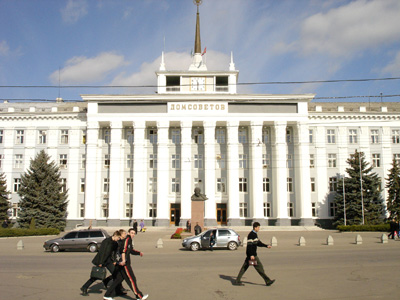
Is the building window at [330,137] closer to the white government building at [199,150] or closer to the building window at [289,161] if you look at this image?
the white government building at [199,150]

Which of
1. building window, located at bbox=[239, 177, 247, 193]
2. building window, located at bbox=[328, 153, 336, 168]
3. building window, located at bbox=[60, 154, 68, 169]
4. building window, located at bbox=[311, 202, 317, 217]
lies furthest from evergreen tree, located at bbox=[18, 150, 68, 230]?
building window, located at bbox=[328, 153, 336, 168]

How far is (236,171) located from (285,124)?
848cm

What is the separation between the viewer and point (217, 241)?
23969 millimetres

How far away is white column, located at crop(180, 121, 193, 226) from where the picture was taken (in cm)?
4662

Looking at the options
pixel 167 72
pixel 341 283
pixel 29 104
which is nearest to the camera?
pixel 341 283

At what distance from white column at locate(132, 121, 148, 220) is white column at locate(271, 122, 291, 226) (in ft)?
53.8

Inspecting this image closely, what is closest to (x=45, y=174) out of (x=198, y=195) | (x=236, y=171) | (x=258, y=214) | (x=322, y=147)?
(x=198, y=195)

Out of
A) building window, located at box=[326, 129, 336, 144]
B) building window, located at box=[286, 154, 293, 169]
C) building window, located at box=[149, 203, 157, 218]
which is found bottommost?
building window, located at box=[149, 203, 157, 218]

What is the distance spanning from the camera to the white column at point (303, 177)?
46594 millimetres

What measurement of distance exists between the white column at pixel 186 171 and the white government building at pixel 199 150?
12 cm

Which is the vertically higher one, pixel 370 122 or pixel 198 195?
pixel 370 122

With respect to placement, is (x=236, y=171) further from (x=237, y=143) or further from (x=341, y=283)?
(x=341, y=283)

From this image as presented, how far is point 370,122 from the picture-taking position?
50188 millimetres

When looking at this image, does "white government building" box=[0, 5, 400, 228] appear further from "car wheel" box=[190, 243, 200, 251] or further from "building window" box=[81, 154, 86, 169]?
"car wheel" box=[190, 243, 200, 251]
